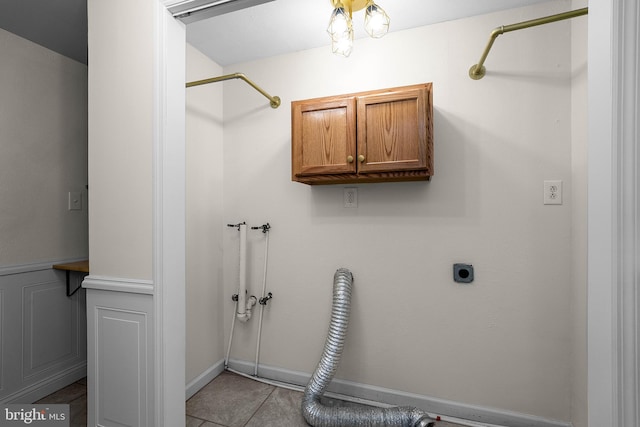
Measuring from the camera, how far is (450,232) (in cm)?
186

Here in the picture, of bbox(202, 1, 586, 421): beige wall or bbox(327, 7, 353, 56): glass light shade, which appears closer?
bbox(327, 7, 353, 56): glass light shade

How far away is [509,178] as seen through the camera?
1.75 m

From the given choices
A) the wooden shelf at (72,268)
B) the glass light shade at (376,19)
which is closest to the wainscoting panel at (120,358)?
the wooden shelf at (72,268)

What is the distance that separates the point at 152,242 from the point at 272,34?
1.53m

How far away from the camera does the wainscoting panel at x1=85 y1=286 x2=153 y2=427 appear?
1310 mm

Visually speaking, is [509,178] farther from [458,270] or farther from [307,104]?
[307,104]

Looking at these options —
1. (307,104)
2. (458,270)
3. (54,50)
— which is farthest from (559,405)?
(54,50)

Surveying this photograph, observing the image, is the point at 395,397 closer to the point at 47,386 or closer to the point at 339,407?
the point at 339,407

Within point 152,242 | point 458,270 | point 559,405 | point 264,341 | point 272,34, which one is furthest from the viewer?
point 264,341

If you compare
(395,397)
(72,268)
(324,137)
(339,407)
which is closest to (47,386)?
(72,268)

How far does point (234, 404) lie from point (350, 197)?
1.57 m

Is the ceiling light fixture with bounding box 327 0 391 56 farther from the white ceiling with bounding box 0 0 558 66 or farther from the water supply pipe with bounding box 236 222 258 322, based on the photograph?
the water supply pipe with bounding box 236 222 258 322

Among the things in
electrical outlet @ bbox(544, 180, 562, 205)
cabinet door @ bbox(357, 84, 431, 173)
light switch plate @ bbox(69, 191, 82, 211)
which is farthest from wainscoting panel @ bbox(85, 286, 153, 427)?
electrical outlet @ bbox(544, 180, 562, 205)

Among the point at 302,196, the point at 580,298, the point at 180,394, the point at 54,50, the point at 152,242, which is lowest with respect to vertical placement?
the point at 180,394
